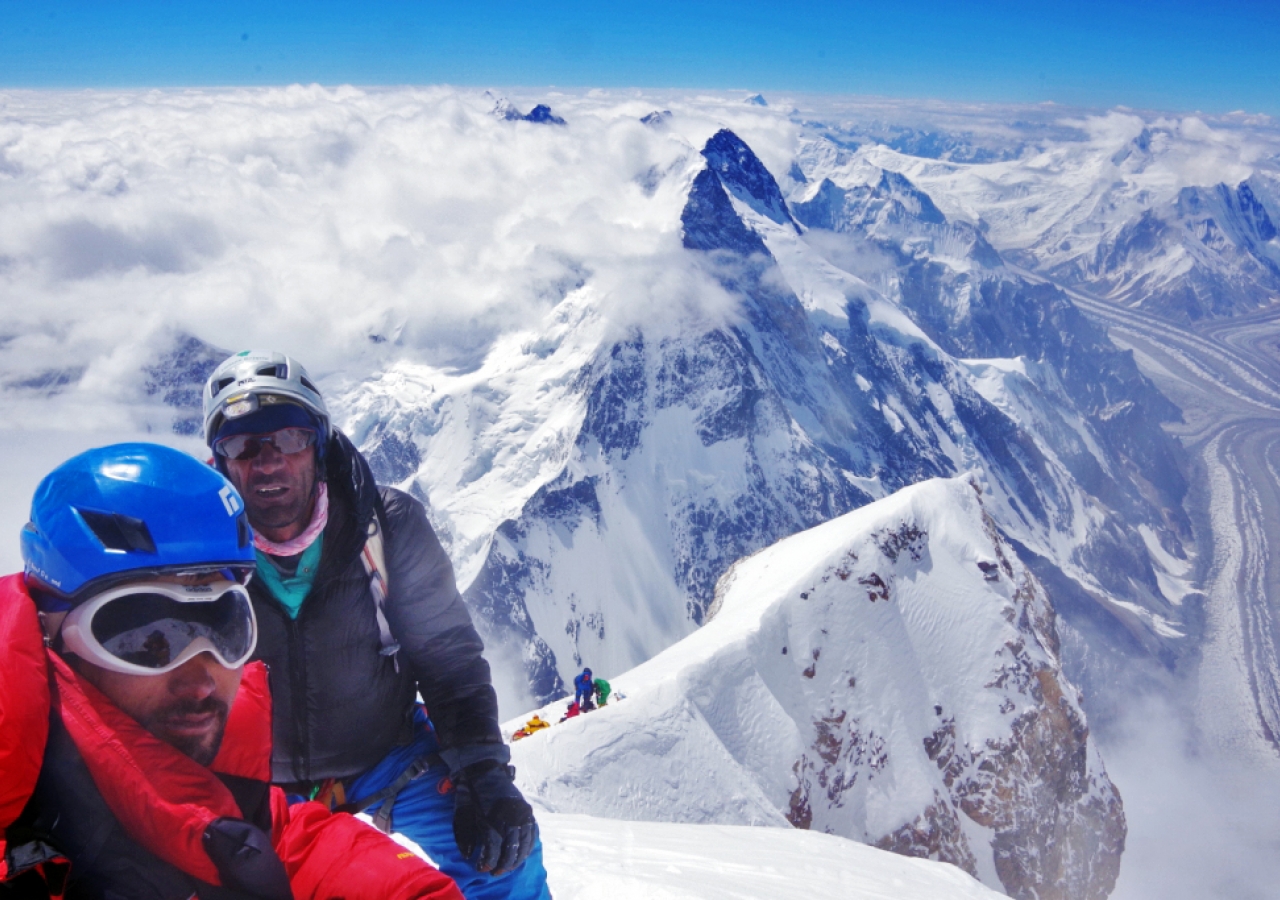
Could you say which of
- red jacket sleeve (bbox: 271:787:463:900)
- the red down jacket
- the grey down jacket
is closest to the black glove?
the grey down jacket

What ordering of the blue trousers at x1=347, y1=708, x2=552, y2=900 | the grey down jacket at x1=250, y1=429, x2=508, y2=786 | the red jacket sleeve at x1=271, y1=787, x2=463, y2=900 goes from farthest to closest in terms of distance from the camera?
1. the blue trousers at x1=347, y1=708, x2=552, y2=900
2. the grey down jacket at x1=250, y1=429, x2=508, y2=786
3. the red jacket sleeve at x1=271, y1=787, x2=463, y2=900

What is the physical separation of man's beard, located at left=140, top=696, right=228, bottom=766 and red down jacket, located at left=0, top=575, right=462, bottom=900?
0.11m

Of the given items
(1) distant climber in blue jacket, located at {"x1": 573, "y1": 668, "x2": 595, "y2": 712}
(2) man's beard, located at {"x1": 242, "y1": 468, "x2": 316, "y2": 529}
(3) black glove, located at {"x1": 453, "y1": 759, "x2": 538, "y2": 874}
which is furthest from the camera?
(1) distant climber in blue jacket, located at {"x1": 573, "y1": 668, "x2": 595, "y2": 712}

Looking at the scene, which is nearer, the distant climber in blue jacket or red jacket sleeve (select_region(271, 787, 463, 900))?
red jacket sleeve (select_region(271, 787, 463, 900))

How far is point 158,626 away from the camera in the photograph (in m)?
3.36

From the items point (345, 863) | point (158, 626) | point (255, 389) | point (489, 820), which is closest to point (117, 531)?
point (158, 626)

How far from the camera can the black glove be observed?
5.55 metres

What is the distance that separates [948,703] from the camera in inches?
1713

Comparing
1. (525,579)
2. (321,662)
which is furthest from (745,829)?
(525,579)

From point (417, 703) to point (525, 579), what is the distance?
6048 inches

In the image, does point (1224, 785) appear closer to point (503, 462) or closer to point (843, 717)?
point (843, 717)

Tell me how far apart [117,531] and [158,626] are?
510mm

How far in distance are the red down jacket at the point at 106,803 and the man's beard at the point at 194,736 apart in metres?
0.11

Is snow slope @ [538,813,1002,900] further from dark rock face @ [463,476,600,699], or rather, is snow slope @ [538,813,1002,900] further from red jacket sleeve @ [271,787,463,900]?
dark rock face @ [463,476,600,699]
